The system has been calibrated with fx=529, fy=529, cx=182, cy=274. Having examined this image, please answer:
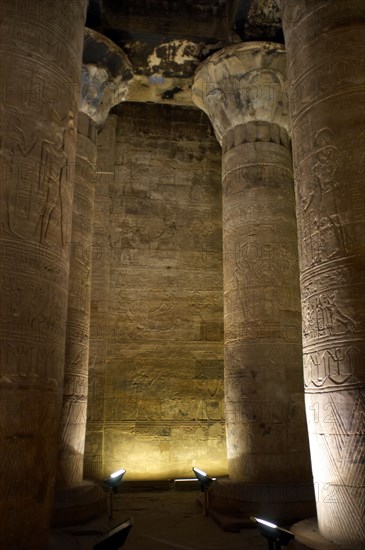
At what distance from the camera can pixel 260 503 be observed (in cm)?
611

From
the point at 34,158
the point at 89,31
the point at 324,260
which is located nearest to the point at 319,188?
the point at 324,260

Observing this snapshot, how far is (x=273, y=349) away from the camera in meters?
7.00

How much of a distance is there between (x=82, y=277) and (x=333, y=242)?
148 inches

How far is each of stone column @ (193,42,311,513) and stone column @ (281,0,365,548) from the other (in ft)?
8.01

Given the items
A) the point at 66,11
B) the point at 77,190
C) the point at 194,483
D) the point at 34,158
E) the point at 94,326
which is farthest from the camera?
the point at 94,326

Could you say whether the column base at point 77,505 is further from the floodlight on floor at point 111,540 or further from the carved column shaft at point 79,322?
the floodlight on floor at point 111,540

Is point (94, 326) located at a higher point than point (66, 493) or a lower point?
higher

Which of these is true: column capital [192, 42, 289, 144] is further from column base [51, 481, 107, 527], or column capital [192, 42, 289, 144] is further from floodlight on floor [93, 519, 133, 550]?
floodlight on floor [93, 519, 133, 550]

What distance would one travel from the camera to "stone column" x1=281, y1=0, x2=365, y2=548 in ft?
12.9

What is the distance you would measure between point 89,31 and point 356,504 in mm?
7092

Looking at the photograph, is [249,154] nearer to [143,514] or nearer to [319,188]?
[319,188]

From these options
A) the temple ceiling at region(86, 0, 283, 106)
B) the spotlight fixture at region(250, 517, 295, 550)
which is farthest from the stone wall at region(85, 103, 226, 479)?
the spotlight fixture at region(250, 517, 295, 550)

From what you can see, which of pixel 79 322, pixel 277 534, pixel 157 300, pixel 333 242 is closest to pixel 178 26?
pixel 157 300

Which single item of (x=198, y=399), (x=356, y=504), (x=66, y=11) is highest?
(x=66, y=11)
